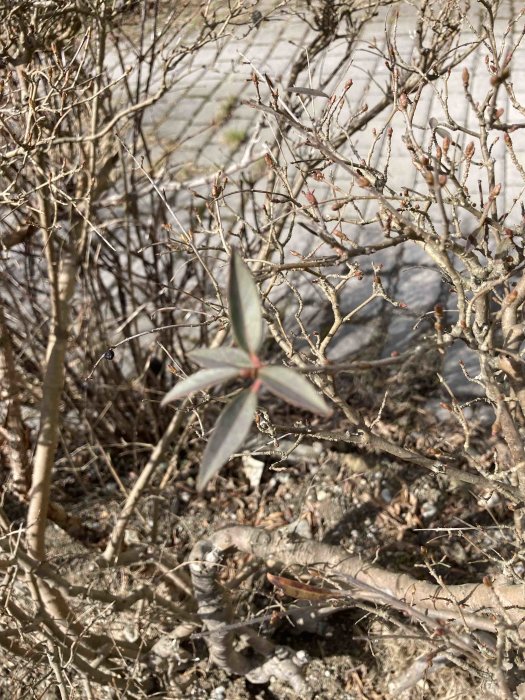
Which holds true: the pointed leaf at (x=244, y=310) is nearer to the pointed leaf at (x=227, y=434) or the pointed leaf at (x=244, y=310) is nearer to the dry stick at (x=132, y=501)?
the pointed leaf at (x=227, y=434)

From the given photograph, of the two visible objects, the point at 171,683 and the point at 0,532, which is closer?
the point at 0,532

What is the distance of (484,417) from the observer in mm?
3426

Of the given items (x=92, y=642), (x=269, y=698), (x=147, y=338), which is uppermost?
(x=147, y=338)

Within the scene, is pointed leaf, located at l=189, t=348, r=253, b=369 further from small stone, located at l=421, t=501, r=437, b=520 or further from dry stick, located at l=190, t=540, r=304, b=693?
small stone, located at l=421, t=501, r=437, b=520

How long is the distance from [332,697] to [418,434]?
1.31 m

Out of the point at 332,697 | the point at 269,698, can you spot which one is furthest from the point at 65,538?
the point at 332,697

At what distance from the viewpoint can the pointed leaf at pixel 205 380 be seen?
846 mm

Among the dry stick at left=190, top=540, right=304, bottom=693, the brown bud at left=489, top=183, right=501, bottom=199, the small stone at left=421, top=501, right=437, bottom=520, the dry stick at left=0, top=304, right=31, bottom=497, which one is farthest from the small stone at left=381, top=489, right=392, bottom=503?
the brown bud at left=489, top=183, right=501, bottom=199

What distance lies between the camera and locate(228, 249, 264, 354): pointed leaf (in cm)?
86

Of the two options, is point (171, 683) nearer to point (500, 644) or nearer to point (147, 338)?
point (500, 644)

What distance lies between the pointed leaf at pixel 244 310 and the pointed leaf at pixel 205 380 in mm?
38

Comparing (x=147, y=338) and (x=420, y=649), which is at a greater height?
(x=147, y=338)

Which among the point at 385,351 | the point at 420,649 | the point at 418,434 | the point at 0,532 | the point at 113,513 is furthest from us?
the point at 385,351

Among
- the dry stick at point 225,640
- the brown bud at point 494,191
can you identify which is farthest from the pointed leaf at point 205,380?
the dry stick at point 225,640
